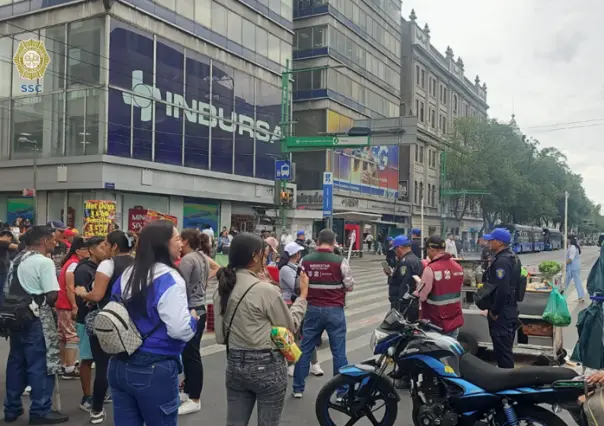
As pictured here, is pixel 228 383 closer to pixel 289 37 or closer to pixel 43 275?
pixel 43 275

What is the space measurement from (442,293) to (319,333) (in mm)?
1422

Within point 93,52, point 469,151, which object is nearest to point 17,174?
point 93,52

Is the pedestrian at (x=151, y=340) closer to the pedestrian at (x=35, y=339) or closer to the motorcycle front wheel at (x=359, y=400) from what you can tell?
the motorcycle front wheel at (x=359, y=400)

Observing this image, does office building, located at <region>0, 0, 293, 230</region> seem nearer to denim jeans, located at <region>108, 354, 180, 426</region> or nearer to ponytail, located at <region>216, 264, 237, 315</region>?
ponytail, located at <region>216, 264, 237, 315</region>

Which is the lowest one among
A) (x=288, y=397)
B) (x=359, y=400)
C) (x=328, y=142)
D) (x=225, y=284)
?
(x=288, y=397)

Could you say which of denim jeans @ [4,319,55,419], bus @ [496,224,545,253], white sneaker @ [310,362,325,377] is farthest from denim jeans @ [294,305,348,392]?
bus @ [496,224,545,253]

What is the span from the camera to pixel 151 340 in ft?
10.2

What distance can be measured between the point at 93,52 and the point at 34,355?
71.6 ft

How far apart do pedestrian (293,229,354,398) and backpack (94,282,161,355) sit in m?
2.93

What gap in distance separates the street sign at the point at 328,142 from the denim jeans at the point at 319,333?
1665cm

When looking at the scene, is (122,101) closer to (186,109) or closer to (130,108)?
(130,108)

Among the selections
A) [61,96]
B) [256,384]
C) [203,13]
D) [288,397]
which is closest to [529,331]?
[288,397]

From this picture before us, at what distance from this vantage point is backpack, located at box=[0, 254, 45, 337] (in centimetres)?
487

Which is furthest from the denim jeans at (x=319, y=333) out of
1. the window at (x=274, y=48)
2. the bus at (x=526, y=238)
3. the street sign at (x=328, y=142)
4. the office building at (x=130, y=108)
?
the bus at (x=526, y=238)
